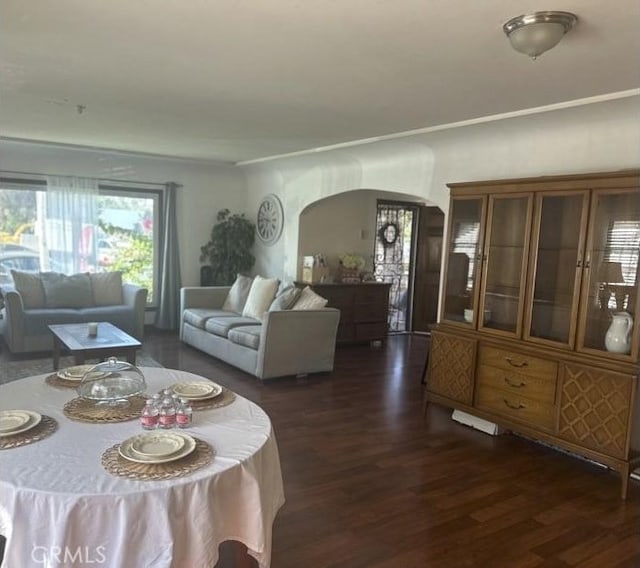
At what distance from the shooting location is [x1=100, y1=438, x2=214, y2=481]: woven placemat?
1.52 meters

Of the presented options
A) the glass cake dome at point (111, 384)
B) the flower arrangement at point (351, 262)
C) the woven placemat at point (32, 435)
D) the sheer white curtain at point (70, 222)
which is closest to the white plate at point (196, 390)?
the glass cake dome at point (111, 384)

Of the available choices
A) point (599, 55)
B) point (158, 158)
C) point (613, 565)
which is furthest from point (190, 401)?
point (158, 158)

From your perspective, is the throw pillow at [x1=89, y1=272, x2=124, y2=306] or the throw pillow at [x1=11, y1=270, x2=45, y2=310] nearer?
the throw pillow at [x1=11, y1=270, x2=45, y2=310]

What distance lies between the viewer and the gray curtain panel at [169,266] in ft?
23.5

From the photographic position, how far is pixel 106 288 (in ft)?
21.1

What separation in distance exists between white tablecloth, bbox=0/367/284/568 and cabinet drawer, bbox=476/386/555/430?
7.61 ft

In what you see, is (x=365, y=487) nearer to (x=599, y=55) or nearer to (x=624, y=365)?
(x=624, y=365)

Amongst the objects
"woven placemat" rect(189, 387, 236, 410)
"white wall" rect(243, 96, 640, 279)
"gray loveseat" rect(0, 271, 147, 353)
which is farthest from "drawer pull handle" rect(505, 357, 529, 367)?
"gray loveseat" rect(0, 271, 147, 353)

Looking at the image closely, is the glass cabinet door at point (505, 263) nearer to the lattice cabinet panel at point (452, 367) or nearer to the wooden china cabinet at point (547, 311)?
the wooden china cabinet at point (547, 311)

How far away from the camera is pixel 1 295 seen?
5.64 m

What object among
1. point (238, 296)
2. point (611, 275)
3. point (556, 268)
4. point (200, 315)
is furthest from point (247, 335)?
point (611, 275)

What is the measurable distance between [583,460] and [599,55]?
8.31 ft

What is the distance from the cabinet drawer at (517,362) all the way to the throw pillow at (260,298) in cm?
270

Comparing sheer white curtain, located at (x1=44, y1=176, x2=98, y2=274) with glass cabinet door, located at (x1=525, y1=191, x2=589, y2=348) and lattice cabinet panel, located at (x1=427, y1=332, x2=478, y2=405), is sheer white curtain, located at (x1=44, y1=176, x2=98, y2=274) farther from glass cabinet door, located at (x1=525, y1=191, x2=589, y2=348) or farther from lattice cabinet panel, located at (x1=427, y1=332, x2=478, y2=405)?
glass cabinet door, located at (x1=525, y1=191, x2=589, y2=348)
